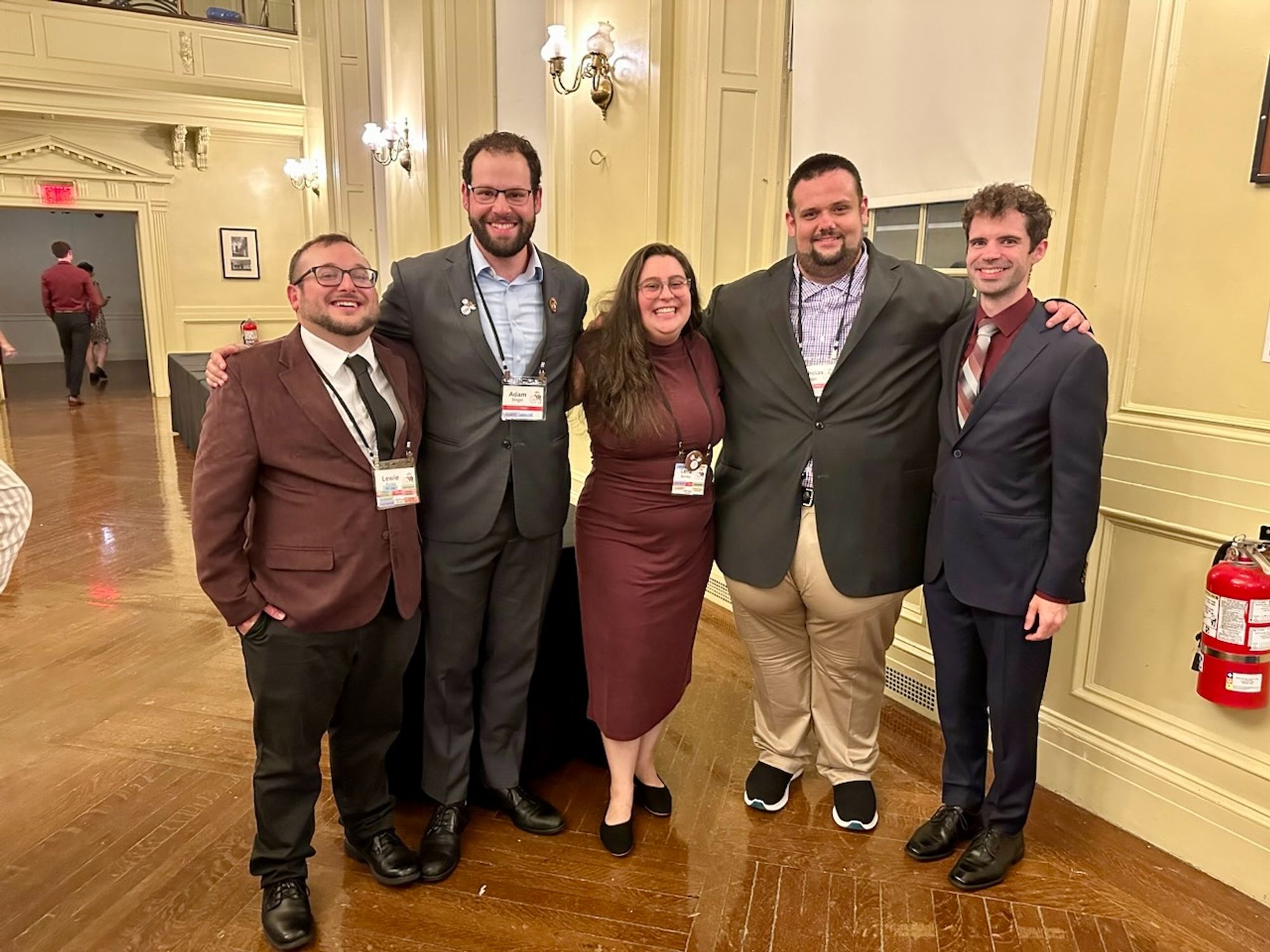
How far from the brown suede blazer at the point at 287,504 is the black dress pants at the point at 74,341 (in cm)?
1097

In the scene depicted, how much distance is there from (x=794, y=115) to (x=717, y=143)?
42cm

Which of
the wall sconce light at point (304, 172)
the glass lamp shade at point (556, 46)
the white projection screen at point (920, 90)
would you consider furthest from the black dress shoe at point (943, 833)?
the wall sconce light at point (304, 172)

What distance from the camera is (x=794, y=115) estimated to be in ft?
13.4

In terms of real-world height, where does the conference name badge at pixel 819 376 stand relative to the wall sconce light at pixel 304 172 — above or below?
below

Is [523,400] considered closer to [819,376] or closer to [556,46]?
[819,376]

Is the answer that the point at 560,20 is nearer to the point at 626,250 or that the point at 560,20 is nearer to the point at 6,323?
the point at 626,250

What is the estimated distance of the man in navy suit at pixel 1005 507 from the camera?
2166 mm

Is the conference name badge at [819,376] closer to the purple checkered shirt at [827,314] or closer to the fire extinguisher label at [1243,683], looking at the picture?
the purple checkered shirt at [827,314]

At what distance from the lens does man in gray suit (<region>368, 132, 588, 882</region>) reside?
7.71ft

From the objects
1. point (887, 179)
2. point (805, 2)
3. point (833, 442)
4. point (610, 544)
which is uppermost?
point (805, 2)

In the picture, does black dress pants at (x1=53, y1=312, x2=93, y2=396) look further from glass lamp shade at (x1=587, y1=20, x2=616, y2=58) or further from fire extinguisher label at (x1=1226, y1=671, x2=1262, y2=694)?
fire extinguisher label at (x1=1226, y1=671, x2=1262, y2=694)

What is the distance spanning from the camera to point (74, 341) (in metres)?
11.2

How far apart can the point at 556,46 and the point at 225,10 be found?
372 inches

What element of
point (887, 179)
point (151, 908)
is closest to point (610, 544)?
point (151, 908)
